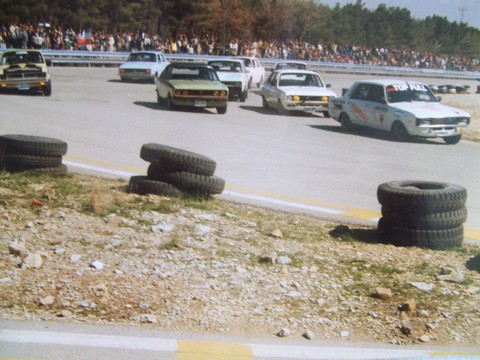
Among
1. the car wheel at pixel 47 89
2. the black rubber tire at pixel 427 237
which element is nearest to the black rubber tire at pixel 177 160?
the black rubber tire at pixel 427 237

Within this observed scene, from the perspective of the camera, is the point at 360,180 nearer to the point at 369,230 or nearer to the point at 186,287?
the point at 369,230

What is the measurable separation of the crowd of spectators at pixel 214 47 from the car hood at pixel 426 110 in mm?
9057

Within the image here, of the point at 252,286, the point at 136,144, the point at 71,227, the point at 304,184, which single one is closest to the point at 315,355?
the point at 252,286

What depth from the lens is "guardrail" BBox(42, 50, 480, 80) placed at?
29681mm

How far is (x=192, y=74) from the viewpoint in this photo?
20.3 m

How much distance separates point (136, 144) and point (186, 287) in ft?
27.1

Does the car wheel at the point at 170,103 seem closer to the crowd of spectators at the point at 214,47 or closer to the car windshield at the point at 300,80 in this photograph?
the car windshield at the point at 300,80

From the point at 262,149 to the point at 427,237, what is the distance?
286 inches

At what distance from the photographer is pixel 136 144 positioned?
13.3 metres

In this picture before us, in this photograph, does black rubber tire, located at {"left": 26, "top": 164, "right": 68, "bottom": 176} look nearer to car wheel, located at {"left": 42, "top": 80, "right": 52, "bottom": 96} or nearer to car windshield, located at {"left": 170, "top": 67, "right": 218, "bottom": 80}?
car windshield, located at {"left": 170, "top": 67, "right": 218, "bottom": 80}

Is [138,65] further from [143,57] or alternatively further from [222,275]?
[222,275]

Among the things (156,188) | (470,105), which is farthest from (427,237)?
(470,105)

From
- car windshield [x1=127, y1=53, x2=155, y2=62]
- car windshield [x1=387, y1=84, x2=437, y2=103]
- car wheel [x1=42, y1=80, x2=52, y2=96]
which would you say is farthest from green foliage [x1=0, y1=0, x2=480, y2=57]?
car wheel [x1=42, y1=80, x2=52, y2=96]

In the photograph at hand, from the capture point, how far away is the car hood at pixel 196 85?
19.4 metres
